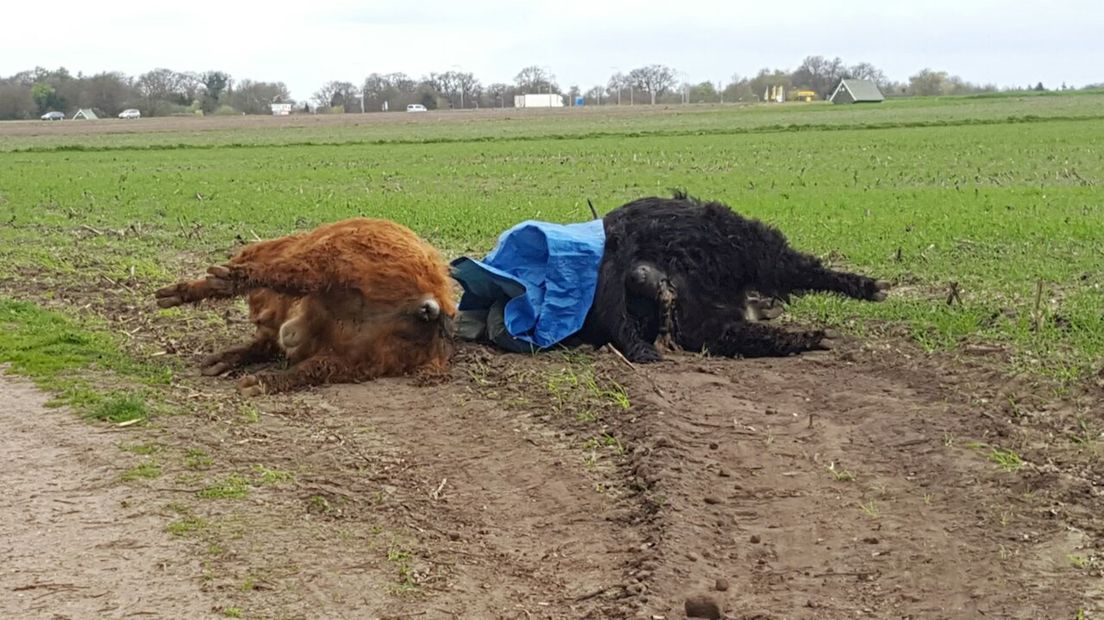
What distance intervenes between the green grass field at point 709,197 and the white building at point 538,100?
271 ft

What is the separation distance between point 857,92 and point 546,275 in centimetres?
9160

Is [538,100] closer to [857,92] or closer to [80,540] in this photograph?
[857,92]

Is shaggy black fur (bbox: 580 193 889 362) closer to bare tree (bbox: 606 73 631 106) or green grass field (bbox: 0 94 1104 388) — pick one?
green grass field (bbox: 0 94 1104 388)

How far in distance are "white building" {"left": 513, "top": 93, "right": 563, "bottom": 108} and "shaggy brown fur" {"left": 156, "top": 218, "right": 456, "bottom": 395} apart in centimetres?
11467

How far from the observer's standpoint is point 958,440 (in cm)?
549

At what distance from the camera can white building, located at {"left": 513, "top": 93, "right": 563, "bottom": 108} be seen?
4779 inches

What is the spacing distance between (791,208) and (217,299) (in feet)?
30.6

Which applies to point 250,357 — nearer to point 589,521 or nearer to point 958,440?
point 589,521

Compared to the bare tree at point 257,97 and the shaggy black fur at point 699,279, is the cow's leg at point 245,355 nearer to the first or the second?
the shaggy black fur at point 699,279

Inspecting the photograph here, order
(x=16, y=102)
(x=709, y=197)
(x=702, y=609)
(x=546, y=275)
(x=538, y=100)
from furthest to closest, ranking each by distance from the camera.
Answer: (x=538, y=100), (x=16, y=102), (x=709, y=197), (x=546, y=275), (x=702, y=609)

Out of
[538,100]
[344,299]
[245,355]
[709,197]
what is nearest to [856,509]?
[344,299]

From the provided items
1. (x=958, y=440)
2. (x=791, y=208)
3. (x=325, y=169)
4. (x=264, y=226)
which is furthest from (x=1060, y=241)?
(x=325, y=169)

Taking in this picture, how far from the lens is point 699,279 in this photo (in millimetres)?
7867

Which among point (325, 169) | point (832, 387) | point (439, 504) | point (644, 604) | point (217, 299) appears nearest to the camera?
point (644, 604)
